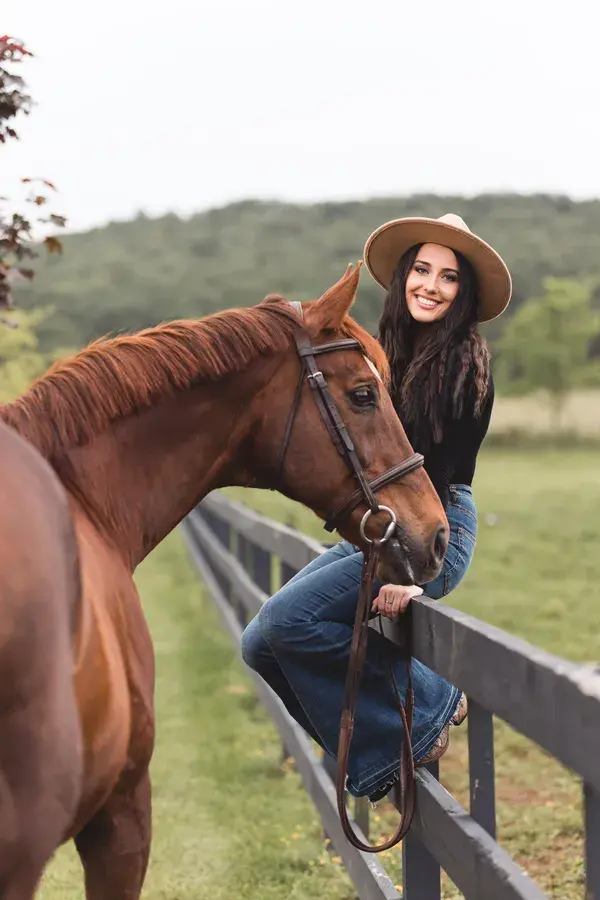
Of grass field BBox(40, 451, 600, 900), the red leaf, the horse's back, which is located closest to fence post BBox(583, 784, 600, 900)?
the horse's back

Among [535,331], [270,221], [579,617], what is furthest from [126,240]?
[579,617]

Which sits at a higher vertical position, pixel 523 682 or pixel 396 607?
pixel 523 682

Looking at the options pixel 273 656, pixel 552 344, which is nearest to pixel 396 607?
pixel 273 656

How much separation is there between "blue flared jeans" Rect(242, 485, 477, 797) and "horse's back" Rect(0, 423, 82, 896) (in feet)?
4.09

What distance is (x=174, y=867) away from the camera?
14.0 feet

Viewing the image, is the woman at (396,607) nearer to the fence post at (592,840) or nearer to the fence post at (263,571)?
the fence post at (592,840)

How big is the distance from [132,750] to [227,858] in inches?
93.2

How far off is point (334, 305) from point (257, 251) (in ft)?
468

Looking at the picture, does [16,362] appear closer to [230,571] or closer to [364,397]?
[230,571]

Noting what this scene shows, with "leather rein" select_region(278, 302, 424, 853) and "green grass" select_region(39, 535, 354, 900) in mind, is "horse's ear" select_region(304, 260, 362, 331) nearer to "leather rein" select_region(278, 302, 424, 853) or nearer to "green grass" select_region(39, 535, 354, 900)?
"leather rein" select_region(278, 302, 424, 853)

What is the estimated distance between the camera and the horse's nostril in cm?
277

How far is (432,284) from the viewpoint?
11.4 ft

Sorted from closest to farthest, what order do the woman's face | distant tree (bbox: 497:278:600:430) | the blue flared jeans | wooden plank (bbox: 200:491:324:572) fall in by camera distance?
the blue flared jeans, the woman's face, wooden plank (bbox: 200:491:324:572), distant tree (bbox: 497:278:600:430)

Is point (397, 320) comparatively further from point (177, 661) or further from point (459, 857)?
point (177, 661)
